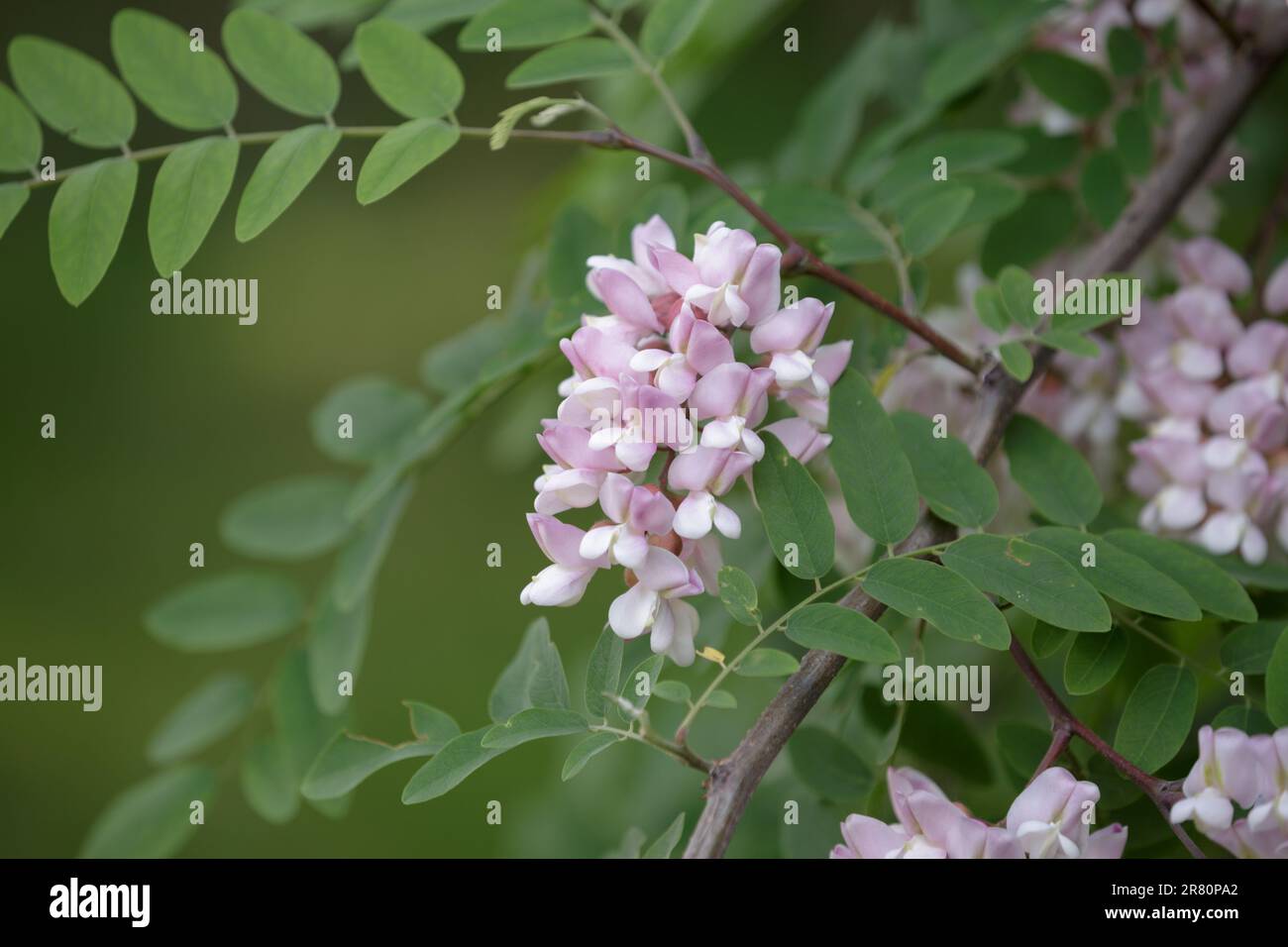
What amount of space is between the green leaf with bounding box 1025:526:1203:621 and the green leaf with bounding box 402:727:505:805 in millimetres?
208

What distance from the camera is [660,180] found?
916 mm

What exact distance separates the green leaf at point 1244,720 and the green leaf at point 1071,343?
14 cm

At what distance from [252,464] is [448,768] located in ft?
4.03

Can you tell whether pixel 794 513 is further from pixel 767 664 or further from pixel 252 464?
pixel 252 464

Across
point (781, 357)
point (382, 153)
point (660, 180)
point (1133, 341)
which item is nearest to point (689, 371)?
point (781, 357)

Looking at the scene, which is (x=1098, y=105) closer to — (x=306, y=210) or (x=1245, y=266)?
(x=1245, y=266)

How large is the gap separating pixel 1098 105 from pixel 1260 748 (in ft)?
1.35

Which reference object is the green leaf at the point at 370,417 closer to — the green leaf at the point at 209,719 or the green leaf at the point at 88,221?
the green leaf at the point at 209,719

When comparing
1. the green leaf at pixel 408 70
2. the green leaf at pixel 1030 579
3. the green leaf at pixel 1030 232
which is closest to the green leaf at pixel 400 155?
the green leaf at pixel 408 70

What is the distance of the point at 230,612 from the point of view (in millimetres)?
758

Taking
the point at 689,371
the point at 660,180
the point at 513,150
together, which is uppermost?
the point at 513,150

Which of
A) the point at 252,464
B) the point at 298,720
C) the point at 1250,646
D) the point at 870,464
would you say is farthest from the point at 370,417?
the point at 252,464

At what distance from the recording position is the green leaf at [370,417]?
74 cm
